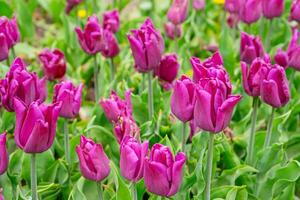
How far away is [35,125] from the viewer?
6.68ft

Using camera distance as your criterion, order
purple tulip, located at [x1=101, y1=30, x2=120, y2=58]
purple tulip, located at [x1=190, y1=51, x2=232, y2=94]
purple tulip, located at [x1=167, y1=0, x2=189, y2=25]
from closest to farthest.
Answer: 1. purple tulip, located at [x1=190, y1=51, x2=232, y2=94]
2. purple tulip, located at [x1=101, y1=30, x2=120, y2=58]
3. purple tulip, located at [x1=167, y1=0, x2=189, y2=25]

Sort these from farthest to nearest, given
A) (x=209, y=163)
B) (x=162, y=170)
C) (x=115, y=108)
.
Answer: (x=115, y=108) < (x=209, y=163) < (x=162, y=170)

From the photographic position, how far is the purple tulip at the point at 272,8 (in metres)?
3.25

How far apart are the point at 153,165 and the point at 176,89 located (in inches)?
12.6

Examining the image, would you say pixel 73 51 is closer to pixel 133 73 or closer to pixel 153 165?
pixel 133 73

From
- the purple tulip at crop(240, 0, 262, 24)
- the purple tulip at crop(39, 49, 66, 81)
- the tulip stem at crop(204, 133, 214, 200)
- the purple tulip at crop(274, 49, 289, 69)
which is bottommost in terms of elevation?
the tulip stem at crop(204, 133, 214, 200)

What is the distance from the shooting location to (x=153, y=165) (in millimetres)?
1999

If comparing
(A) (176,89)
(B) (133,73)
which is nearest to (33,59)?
(B) (133,73)

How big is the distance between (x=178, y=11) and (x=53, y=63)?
2.41 ft

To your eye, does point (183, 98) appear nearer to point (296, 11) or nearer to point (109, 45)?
point (109, 45)

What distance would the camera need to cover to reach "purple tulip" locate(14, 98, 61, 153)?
6.70ft

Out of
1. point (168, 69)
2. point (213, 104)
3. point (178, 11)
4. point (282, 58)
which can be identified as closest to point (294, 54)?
point (282, 58)

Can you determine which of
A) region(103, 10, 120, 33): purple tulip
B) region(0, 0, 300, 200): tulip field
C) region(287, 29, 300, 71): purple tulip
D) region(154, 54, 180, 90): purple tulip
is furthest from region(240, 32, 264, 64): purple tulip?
region(103, 10, 120, 33): purple tulip

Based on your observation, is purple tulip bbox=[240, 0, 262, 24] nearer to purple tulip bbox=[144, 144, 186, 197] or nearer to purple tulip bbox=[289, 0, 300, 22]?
purple tulip bbox=[289, 0, 300, 22]
